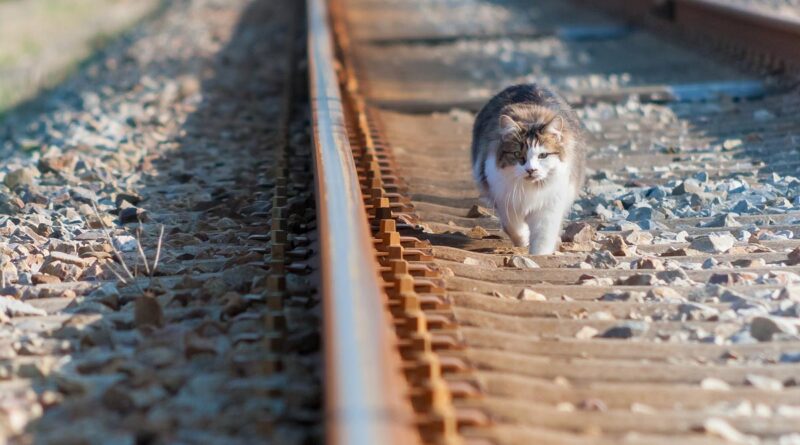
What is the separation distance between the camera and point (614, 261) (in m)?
4.90

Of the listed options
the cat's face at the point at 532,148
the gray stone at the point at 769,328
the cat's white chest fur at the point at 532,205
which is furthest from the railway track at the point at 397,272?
the cat's face at the point at 532,148

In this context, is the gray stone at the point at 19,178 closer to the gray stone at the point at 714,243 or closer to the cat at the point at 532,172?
the cat at the point at 532,172

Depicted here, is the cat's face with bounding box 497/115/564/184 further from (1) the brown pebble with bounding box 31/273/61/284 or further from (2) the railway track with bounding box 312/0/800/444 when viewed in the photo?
(1) the brown pebble with bounding box 31/273/61/284

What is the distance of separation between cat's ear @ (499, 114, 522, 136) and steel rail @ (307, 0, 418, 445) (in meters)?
0.73

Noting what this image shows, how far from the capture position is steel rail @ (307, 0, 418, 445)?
258 cm

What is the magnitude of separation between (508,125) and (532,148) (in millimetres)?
162

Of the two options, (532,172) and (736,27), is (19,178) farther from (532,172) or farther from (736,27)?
(736,27)

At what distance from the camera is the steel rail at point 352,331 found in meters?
2.58

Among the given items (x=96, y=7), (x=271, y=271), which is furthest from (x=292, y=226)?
(x=96, y=7)

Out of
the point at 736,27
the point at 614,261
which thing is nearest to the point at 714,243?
the point at 614,261

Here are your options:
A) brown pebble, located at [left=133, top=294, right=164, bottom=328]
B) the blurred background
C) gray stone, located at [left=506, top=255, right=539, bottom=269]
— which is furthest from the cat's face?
the blurred background

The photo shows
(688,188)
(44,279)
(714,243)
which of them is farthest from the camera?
(688,188)

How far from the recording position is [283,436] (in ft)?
10.2

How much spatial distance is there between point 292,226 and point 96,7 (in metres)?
21.5
